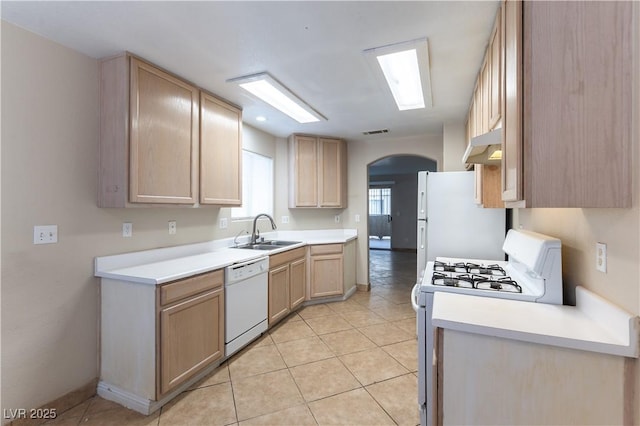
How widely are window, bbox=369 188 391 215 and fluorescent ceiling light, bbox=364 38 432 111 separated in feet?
25.5

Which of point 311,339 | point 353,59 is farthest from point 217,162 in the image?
point 311,339

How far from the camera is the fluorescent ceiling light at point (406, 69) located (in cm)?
Answer: 192

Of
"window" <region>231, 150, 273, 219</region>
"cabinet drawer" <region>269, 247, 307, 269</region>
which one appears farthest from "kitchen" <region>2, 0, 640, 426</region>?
"window" <region>231, 150, 273, 219</region>

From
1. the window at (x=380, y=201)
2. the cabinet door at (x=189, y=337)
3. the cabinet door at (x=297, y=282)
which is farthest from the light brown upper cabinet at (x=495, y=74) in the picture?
the window at (x=380, y=201)

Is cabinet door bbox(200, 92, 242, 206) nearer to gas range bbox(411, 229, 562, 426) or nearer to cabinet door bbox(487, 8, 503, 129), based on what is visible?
gas range bbox(411, 229, 562, 426)

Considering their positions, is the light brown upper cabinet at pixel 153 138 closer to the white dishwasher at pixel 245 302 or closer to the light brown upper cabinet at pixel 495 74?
the white dishwasher at pixel 245 302

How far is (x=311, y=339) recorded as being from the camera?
2932 mm

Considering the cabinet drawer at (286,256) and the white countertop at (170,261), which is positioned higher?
the white countertop at (170,261)

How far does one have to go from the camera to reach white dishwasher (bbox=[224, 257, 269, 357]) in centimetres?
247

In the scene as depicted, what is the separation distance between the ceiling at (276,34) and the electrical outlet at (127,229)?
1224mm

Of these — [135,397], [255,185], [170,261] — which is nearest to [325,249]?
[255,185]

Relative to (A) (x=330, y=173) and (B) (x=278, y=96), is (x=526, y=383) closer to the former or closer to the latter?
(B) (x=278, y=96)

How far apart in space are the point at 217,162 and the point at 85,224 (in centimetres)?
116

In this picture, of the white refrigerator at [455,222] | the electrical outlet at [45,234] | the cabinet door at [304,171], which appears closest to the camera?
the electrical outlet at [45,234]
